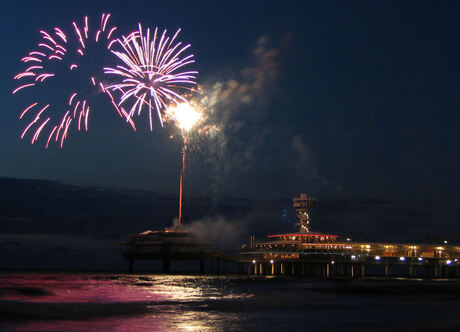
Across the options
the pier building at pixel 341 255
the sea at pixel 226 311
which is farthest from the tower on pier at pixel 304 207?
the sea at pixel 226 311

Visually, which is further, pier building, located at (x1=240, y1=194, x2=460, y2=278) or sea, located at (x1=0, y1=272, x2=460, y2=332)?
pier building, located at (x1=240, y1=194, x2=460, y2=278)

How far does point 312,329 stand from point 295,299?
21.3 metres

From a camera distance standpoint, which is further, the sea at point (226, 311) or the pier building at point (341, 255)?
the pier building at point (341, 255)

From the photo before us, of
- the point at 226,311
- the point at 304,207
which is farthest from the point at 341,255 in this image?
the point at 226,311

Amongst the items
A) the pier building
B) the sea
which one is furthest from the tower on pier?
the sea

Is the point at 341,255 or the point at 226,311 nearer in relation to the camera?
the point at 226,311

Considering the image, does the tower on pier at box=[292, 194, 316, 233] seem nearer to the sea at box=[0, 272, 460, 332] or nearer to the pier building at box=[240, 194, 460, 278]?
the pier building at box=[240, 194, 460, 278]

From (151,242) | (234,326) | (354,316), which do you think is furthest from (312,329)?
(151,242)

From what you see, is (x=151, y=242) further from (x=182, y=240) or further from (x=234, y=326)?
(x=234, y=326)

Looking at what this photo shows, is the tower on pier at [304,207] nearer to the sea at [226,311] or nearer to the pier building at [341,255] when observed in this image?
the pier building at [341,255]

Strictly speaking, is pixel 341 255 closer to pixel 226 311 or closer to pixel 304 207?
pixel 304 207

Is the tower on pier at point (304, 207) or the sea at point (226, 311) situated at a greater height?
the tower on pier at point (304, 207)

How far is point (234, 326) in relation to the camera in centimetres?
3859

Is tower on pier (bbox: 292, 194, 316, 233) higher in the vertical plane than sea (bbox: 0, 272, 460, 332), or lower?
higher
